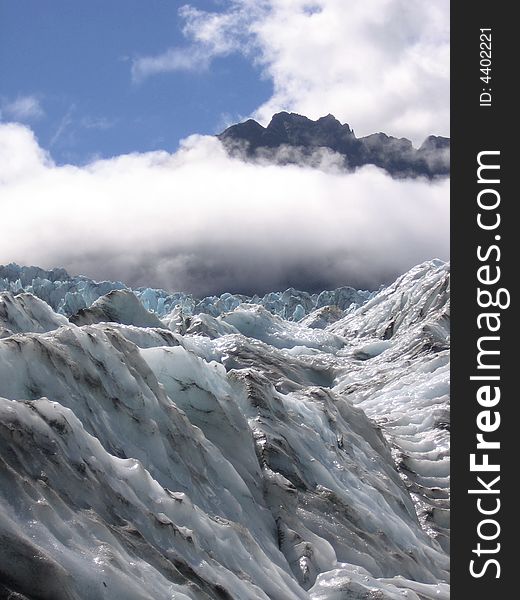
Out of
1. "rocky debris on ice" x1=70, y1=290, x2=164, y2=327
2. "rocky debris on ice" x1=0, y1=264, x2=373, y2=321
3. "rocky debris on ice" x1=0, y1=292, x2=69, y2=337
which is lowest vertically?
"rocky debris on ice" x1=0, y1=292, x2=69, y2=337

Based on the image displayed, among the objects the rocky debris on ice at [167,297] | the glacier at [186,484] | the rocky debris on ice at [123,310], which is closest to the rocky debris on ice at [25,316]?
the glacier at [186,484]

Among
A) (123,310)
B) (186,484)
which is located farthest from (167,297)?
(186,484)

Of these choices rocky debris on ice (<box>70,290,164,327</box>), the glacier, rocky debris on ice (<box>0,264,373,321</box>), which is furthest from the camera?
rocky debris on ice (<box>0,264,373,321</box>)

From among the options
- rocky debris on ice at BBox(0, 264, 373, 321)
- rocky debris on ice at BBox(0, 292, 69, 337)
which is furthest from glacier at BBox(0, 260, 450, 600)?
rocky debris on ice at BBox(0, 264, 373, 321)

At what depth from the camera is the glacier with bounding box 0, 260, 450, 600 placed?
9.27 m

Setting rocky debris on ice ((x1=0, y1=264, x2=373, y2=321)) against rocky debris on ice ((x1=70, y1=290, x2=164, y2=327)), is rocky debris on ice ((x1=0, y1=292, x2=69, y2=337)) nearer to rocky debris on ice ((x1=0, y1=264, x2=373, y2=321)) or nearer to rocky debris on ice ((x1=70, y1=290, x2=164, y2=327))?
rocky debris on ice ((x1=70, y1=290, x2=164, y2=327))

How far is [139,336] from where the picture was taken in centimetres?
2347

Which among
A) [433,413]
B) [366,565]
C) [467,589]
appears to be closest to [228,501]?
[366,565]

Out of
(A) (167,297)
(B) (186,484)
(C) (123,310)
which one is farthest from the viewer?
(A) (167,297)

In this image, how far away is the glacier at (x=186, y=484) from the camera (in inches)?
365

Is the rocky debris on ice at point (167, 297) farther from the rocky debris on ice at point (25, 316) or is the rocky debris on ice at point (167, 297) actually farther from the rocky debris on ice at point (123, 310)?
the rocky debris on ice at point (25, 316)

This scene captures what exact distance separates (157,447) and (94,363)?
7.37ft

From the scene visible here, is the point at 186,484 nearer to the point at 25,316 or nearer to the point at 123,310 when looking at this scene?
the point at 25,316

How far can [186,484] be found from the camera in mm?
14188
